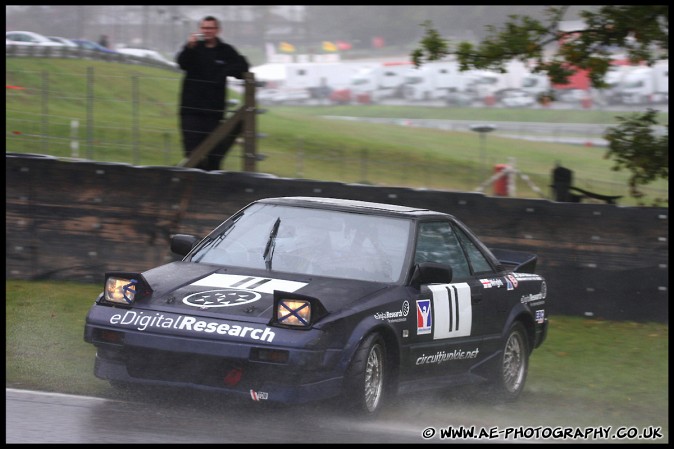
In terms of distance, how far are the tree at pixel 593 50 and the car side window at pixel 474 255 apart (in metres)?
4.11

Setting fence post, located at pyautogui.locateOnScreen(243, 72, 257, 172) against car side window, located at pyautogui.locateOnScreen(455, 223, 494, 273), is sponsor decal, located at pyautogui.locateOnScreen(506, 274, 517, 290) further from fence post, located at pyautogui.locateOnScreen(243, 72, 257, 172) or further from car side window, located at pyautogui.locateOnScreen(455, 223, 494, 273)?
fence post, located at pyautogui.locateOnScreen(243, 72, 257, 172)

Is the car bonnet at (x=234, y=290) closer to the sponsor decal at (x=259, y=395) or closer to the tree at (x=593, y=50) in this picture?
the sponsor decal at (x=259, y=395)

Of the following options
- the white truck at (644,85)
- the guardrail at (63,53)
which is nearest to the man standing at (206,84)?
the white truck at (644,85)

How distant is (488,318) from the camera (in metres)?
7.38

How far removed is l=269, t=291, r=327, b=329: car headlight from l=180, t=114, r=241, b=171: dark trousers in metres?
5.29

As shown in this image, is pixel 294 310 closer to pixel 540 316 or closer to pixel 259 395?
pixel 259 395

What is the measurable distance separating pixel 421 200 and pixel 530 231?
3.46ft

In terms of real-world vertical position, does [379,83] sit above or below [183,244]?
above

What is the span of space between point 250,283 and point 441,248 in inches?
61.0

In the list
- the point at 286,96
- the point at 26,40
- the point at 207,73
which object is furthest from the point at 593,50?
the point at 286,96

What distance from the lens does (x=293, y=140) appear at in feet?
92.1

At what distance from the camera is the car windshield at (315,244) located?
6.68 m

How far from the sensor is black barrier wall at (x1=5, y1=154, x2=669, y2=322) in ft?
32.1

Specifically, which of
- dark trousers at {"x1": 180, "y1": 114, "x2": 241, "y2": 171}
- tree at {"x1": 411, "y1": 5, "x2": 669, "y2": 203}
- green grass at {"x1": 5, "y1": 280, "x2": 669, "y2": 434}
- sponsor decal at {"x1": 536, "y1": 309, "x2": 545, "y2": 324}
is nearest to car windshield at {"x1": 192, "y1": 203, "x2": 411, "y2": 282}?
green grass at {"x1": 5, "y1": 280, "x2": 669, "y2": 434}
